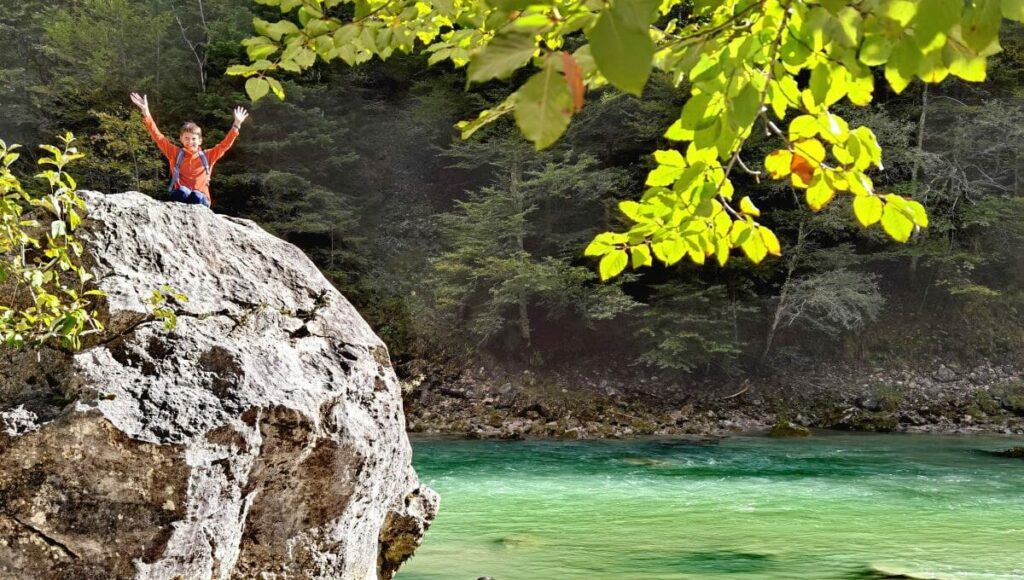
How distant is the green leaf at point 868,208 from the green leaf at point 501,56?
35.8 inches

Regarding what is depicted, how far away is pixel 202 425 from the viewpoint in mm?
3135

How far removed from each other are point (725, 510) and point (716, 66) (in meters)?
7.75

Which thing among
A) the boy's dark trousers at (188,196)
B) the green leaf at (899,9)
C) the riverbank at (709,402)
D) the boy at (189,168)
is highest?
the boy at (189,168)

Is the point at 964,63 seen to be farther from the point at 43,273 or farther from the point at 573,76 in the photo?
the point at 43,273

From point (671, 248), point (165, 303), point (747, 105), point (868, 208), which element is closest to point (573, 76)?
point (747, 105)

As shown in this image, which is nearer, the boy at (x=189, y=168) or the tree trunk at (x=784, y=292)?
the boy at (x=189, y=168)

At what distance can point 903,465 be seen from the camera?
11.3m

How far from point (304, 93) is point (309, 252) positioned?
4.80 m

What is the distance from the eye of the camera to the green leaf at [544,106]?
2.80 feet

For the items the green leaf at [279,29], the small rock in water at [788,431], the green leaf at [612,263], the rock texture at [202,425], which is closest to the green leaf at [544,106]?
the green leaf at [612,263]

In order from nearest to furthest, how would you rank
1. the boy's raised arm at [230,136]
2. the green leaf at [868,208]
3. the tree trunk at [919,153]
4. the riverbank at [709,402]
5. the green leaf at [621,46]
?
the green leaf at [621,46]
the green leaf at [868,208]
the boy's raised arm at [230,136]
the riverbank at [709,402]
the tree trunk at [919,153]

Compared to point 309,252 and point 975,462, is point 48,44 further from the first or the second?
point 975,462

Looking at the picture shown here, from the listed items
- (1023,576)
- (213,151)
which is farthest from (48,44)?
(1023,576)

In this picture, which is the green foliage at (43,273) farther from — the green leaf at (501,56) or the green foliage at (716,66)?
the green leaf at (501,56)
